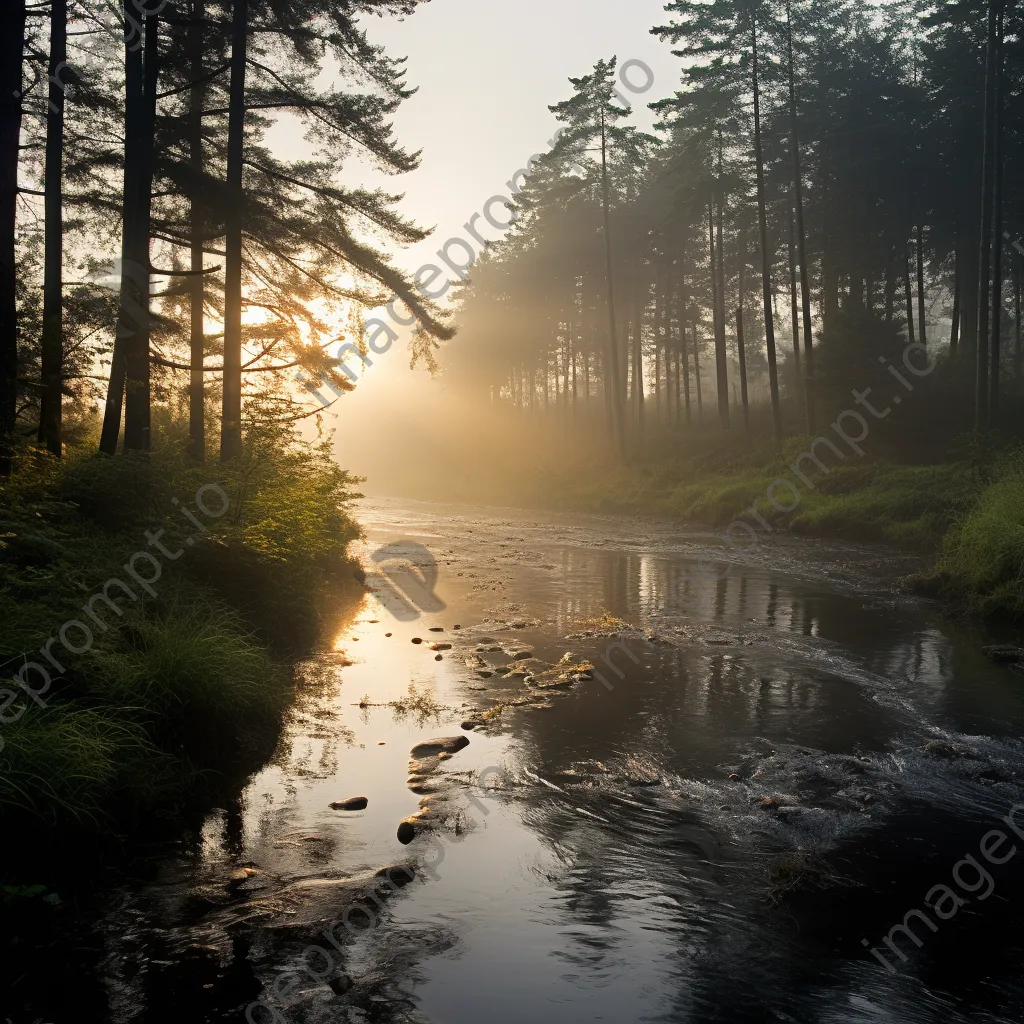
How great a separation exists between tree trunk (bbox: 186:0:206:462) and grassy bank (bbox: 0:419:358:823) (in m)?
4.56

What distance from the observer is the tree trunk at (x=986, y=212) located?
21331 mm

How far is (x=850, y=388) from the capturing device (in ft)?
91.2

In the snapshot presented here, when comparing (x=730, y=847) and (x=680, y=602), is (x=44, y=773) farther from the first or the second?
(x=680, y=602)

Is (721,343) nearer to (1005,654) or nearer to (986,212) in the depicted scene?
(986,212)

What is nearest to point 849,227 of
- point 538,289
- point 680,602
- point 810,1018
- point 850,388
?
point 850,388

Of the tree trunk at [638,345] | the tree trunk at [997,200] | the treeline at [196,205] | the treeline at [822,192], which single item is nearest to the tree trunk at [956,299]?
the treeline at [822,192]

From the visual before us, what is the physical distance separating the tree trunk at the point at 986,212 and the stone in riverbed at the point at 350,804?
814 inches

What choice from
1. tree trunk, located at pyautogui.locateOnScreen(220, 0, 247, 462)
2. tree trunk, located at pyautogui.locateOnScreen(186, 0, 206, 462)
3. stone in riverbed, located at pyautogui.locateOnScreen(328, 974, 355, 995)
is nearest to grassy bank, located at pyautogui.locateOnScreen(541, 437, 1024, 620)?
stone in riverbed, located at pyautogui.locateOnScreen(328, 974, 355, 995)

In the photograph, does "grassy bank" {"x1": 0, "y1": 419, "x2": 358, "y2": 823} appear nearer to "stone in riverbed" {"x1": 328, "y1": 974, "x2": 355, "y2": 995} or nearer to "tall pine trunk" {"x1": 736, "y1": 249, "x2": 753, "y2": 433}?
"stone in riverbed" {"x1": 328, "y1": 974, "x2": 355, "y2": 995}

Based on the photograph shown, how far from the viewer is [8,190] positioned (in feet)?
32.8

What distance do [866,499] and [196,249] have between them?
18299 mm

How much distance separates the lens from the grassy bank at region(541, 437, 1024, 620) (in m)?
13.1

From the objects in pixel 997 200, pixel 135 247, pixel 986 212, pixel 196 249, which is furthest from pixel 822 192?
pixel 135 247

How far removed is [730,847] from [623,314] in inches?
1720
